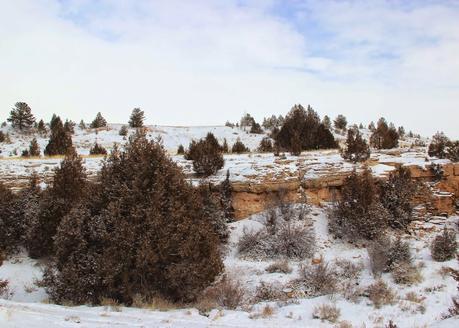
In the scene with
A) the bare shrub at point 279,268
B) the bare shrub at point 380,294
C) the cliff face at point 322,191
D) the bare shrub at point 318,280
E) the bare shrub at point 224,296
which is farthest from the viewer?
the cliff face at point 322,191

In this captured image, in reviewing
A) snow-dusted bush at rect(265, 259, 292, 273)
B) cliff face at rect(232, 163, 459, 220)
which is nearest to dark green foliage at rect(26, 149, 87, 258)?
cliff face at rect(232, 163, 459, 220)

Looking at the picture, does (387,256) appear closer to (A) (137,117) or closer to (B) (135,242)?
(B) (135,242)

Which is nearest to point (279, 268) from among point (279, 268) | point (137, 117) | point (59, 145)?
point (279, 268)

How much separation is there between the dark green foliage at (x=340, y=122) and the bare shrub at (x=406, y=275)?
3272cm

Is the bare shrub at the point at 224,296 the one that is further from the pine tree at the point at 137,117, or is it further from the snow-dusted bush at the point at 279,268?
the pine tree at the point at 137,117

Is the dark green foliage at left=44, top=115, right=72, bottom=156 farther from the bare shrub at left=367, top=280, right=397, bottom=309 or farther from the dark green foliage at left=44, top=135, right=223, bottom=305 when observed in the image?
the bare shrub at left=367, top=280, right=397, bottom=309

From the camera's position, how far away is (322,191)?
50.0ft

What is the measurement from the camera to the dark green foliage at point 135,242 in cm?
827

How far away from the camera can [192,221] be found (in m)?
8.96

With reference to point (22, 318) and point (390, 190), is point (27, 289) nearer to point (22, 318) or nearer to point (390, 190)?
point (22, 318)

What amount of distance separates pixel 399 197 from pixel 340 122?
2993 centimetres

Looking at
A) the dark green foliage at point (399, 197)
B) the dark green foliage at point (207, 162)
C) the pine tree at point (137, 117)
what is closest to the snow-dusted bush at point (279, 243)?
the dark green foliage at point (399, 197)

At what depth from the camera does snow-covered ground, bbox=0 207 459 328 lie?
672 centimetres

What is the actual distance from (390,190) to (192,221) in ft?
28.1
